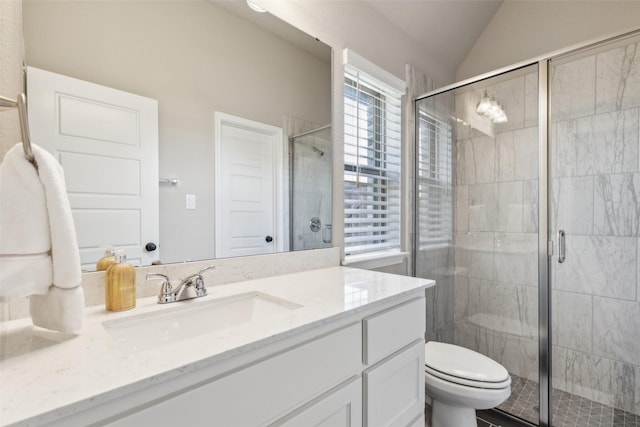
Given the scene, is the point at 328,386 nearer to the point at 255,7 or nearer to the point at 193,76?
the point at 193,76

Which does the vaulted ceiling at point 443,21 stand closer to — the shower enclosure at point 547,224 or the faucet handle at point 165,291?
the shower enclosure at point 547,224

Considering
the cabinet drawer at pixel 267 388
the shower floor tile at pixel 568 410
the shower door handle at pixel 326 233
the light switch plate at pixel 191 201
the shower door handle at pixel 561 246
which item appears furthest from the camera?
the shower door handle at pixel 561 246

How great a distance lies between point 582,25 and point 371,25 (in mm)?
1430

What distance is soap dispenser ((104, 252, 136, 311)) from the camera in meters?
0.86

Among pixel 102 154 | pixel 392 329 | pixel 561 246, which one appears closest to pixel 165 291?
pixel 102 154

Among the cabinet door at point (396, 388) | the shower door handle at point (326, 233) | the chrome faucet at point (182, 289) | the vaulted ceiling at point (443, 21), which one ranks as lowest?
the cabinet door at point (396, 388)

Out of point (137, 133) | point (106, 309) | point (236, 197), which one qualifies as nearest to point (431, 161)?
point (236, 197)

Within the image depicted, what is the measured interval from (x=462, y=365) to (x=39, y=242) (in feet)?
5.50

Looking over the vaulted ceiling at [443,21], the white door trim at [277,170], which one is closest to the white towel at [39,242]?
the white door trim at [277,170]

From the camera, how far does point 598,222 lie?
1.84 metres

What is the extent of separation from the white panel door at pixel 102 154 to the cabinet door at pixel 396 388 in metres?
0.83

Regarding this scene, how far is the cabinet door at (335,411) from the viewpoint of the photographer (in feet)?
2.52

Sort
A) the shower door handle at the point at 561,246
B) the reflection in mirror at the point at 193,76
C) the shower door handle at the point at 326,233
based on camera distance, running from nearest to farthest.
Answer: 1. the reflection in mirror at the point at 193,76
2. the shower door handle at the point at 326,233
3. the shower door handle at the point at 561,246

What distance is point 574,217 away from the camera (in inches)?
74.3
